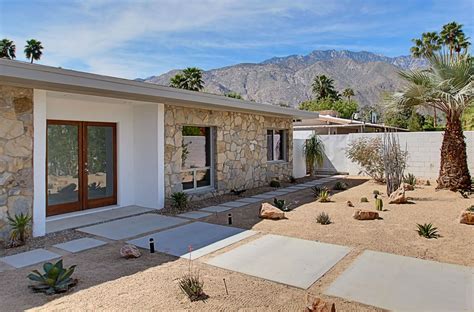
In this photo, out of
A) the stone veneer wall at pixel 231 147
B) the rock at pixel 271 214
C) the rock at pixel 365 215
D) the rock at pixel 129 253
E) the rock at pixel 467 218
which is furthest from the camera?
the stone veneer wall at pixel 231 147

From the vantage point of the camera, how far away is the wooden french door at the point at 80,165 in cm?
812

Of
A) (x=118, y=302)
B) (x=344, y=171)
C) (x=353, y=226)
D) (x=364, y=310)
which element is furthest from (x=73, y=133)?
(x=344, y=171)

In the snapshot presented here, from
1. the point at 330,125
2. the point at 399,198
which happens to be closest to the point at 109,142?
the point at 399,198

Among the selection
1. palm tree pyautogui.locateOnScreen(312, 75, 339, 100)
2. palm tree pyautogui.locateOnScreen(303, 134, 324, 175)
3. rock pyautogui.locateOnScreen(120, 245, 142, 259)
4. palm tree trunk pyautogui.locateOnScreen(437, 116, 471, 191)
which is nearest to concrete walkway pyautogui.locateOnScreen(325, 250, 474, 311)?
rock pyautogui.locateOnScreen(120, 245, 142, 259)

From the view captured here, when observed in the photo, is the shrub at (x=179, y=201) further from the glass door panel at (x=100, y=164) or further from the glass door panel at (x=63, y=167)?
the glass door panel at (x=63, y=167)

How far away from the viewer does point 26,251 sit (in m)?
5.91

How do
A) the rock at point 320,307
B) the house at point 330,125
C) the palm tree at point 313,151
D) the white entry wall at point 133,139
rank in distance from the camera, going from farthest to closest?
the house at point 330,125, the palm tree at point 313,151, the white entry wall at point 133,139, the rock at point 320,307

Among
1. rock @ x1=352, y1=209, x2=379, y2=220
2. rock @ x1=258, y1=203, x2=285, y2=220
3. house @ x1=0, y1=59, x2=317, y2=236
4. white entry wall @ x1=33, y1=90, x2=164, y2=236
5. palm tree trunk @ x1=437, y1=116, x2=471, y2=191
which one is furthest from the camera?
palm tree trunk @ x1=437, y1=116, x2=471, y2=191

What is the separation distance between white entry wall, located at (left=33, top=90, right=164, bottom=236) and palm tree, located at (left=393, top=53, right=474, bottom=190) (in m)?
8.08

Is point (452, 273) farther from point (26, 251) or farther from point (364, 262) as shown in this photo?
point (26, 251)

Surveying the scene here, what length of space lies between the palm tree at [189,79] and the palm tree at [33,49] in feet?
41.2

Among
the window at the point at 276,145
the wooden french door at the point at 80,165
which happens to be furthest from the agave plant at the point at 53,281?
the window at the point at 276,145

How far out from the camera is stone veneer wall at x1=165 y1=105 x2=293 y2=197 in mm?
9719

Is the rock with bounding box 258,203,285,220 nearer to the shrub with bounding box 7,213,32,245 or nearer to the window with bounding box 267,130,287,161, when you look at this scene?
the shrub with bounding box 7,213,32,245
